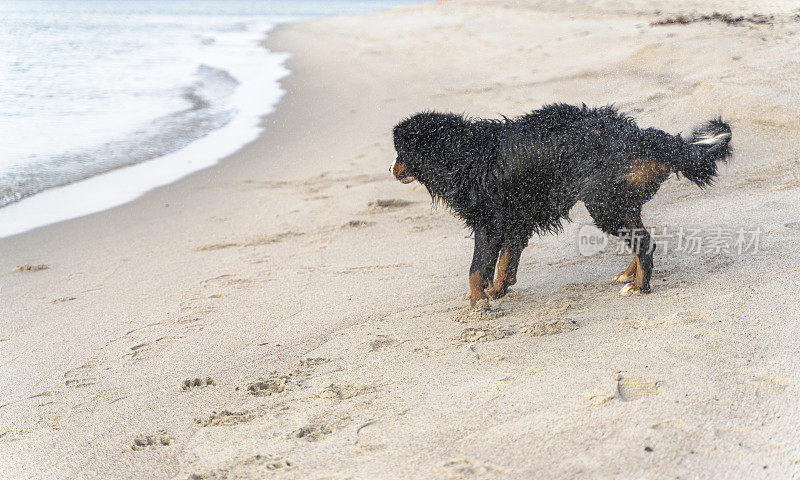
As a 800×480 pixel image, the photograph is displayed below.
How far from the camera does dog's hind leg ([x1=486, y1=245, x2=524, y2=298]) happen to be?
4.28m

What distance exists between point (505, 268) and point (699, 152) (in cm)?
140

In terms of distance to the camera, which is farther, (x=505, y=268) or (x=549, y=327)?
(x=505, y=268)

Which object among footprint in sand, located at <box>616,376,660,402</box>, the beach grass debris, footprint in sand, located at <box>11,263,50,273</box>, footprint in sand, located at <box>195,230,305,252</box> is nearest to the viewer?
footprint in sand, located at <box>616,376,660,402</box>

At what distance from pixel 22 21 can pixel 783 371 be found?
35640 millimetres

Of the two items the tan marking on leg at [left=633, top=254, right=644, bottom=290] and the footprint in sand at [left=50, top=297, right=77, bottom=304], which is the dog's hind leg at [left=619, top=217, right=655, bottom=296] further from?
the footprint in sand at [left=50, top=297, right=77, bottom=304]

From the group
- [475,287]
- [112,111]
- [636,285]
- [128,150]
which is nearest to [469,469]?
[475,287]

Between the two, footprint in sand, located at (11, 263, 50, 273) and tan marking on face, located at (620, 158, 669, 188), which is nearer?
tan marking on face, located at (620, 158, 669, 188)

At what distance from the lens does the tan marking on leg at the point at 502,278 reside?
14.0ft

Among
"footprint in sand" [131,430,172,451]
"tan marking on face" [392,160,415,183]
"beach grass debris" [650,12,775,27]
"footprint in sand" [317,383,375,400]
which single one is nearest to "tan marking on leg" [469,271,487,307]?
"tan marking on face" [392,160,415,183]

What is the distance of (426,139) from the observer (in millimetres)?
4160

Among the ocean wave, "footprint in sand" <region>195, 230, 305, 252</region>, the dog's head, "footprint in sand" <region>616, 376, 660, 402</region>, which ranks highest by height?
the dog's head

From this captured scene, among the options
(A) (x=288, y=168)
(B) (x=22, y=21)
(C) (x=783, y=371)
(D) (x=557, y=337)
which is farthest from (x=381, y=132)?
(B) (x=22, y=21)

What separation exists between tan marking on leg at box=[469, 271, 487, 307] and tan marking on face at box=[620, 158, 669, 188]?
106cm

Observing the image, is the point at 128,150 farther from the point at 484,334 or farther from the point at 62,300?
the point at 484,334
